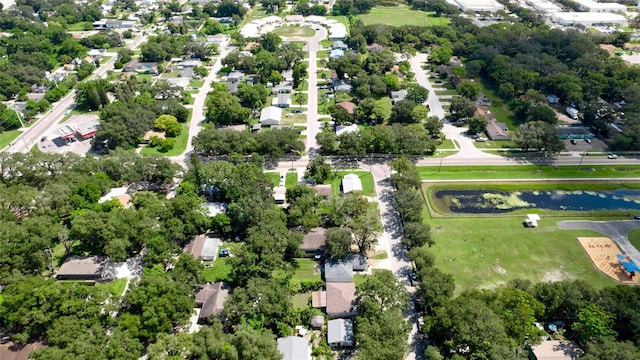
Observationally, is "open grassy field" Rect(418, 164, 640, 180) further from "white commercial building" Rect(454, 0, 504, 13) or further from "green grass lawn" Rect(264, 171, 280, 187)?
"white commercial building" Rect(454, 0, 504, 13)

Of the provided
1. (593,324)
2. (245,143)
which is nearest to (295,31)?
(245,143)

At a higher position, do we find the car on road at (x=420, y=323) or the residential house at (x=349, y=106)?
the residential house at (x=349, y=106)

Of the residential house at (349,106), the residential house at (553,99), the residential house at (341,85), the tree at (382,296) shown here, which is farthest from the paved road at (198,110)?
the residential house at (553,99)

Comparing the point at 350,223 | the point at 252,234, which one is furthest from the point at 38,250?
the point at 350,223

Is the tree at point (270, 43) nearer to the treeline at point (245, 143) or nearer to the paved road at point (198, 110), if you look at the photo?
the paved road at point (198, 110)

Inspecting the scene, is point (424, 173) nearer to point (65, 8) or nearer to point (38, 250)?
point (38, 250)

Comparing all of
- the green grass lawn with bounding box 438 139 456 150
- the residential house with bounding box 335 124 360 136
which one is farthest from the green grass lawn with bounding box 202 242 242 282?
the green grass lawn with bounding box 438 139 456 150

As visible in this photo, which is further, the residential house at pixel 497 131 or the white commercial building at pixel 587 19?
→ the white commercial building at pixel 587 19
